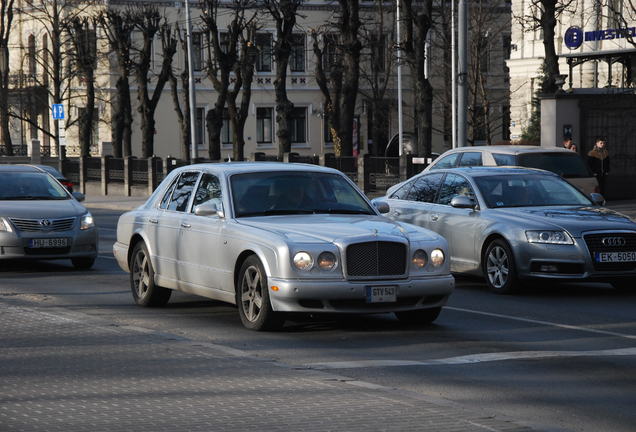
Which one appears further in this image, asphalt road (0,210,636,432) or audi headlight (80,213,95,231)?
audi headlight (80,213,95,231)

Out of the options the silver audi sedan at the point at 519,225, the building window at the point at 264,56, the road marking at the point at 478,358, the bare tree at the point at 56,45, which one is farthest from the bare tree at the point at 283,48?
the road marking at the point at 478,358

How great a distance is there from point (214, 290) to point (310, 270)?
58.9 inches

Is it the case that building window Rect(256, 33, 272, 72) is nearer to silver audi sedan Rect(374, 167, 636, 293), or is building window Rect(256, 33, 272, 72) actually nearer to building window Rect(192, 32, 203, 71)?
building window Rect(192, 32, 203, 71)

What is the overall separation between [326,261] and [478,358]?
1768 millimetres

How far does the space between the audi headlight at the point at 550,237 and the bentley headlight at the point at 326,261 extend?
14.0ft

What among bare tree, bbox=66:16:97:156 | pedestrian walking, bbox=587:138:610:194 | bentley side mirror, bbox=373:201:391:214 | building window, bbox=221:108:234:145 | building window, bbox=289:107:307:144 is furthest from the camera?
building window, bbox=289:107:307:144

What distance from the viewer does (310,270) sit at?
11.2 metres

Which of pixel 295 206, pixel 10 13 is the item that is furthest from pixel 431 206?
pixel 10 13

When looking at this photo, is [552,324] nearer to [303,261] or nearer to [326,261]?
[326,261]

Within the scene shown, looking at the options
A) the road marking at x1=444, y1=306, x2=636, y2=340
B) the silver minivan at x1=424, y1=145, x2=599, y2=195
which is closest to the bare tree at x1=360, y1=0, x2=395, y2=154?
the silver minivan at x1=424, y1=145, x2=599, y2=195

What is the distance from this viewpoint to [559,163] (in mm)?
23266

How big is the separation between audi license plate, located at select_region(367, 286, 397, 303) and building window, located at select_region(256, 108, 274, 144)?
220 feet

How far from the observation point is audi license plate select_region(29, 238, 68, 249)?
18.0 meters

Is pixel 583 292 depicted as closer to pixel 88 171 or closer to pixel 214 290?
pixel 214 290
